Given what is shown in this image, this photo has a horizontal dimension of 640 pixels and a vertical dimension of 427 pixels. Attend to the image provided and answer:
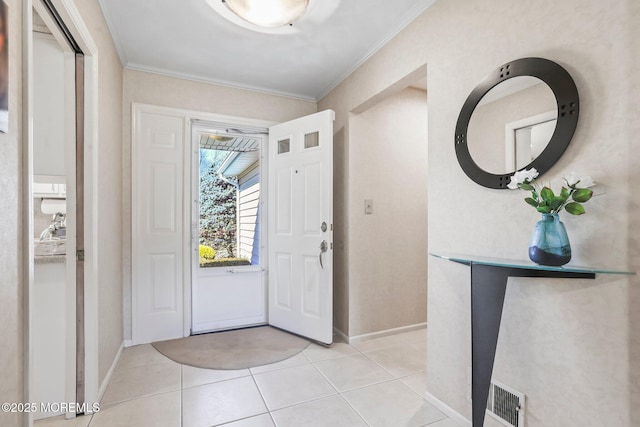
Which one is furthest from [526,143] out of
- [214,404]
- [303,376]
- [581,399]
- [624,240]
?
[214,404]

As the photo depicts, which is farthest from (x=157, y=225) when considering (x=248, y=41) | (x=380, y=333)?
(x=380, y=333)

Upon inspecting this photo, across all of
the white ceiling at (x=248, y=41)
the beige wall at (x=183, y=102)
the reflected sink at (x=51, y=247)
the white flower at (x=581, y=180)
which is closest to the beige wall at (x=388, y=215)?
the white ceiling at (x=248, y=41)

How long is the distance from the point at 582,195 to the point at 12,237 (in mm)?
1929

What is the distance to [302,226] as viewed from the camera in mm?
2990

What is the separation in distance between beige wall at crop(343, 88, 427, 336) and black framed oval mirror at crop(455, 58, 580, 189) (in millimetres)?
1275

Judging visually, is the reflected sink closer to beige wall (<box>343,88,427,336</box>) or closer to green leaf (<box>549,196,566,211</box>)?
beige wall (<box>343,88,427,336</box>)

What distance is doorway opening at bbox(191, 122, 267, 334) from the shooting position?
10.4ft

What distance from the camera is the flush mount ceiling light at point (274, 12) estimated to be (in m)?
1.92

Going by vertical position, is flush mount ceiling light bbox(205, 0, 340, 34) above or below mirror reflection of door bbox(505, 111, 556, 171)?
above

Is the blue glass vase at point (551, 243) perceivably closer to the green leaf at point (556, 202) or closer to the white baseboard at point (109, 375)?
the green leaf at point (556, 202)

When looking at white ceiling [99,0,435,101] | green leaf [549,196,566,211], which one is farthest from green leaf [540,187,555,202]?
white ceiling [99,0,435,101]

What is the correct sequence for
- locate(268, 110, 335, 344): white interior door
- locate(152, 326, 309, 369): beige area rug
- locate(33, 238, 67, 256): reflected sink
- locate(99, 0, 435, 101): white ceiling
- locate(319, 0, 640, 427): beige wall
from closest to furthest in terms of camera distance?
locate(319, 0, 640, 427): beige wall < locate(33, 238, 67, 256): reflected sink < locate(99, 0, 435, 101): white ceiling < locate(152, 326, 309, 369): beige area rug < locate(268, 110, 335, 344): white interior door

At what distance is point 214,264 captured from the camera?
3.23m

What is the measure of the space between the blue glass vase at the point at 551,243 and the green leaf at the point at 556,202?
34 mm
